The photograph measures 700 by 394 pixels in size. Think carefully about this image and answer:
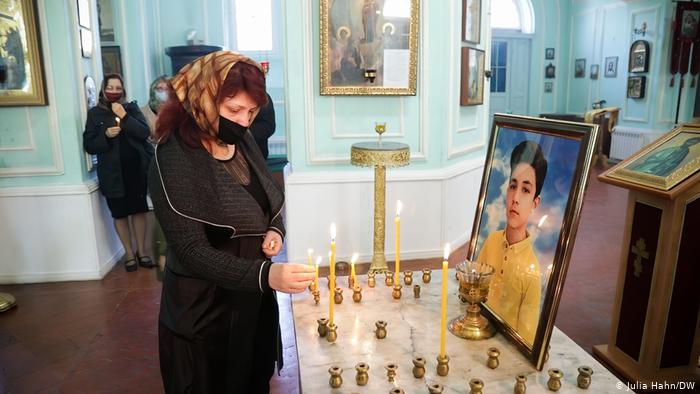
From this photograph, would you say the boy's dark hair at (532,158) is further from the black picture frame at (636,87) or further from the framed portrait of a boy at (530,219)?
the black picture frame at (636,87)

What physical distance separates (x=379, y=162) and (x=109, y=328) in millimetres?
2226

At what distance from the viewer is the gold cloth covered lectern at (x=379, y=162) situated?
148 inches

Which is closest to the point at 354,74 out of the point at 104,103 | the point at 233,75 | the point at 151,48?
the point at 104,103

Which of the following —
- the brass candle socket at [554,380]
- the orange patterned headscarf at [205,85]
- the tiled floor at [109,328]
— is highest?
the orange patterned headscarf at [205,85]

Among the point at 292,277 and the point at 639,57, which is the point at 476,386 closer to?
the point at 292,277

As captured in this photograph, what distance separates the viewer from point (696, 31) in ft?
30.2

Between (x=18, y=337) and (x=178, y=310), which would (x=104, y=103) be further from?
(x=178, y=310)

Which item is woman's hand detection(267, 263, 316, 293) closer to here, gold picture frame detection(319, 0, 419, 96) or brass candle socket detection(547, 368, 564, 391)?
brass candle socket detection(547, 368, 564, 391)

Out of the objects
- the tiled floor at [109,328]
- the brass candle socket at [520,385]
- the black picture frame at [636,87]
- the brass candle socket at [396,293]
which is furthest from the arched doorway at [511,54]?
the brass candle socket at [520,385]

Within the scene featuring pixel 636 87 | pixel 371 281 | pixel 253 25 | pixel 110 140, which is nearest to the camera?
pixel 371 281

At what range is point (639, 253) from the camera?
268 cm

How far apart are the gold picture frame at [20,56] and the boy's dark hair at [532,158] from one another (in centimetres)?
406

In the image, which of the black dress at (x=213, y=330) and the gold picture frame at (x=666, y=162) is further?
the gold picture frame at (x=666, y=162)

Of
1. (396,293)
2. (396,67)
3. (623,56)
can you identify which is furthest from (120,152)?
(623,56)
